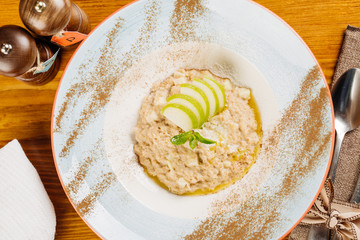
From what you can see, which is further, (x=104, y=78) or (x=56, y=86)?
(x=56, y=86)

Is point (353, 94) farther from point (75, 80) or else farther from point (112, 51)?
point (75, 80)

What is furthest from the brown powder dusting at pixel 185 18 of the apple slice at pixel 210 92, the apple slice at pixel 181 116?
the apple slice at pixel 181 116

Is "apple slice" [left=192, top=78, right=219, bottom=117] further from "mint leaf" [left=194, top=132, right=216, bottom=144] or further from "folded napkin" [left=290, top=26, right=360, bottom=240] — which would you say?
"folded napkin" [left=290, top=26, right=360, bottom=240]

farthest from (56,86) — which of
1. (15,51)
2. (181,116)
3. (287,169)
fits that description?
(287,169)

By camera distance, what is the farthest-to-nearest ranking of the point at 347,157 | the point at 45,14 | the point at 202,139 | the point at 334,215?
1. the point at 347,157
2. the point at 334,215
3. the point at 202,139
4. the point at 45,14

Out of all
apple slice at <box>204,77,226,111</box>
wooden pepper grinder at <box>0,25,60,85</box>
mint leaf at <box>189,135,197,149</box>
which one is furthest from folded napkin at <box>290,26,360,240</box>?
wooden pepper grinder at <box>0,25,60,85</box>

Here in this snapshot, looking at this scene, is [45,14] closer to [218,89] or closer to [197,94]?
[197,94]

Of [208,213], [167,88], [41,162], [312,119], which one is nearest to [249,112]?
[312,119]
